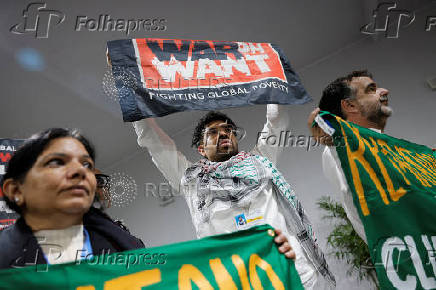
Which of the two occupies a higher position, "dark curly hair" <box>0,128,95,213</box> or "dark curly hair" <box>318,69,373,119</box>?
"dark curly hair" <box>318,69,373,119</box>

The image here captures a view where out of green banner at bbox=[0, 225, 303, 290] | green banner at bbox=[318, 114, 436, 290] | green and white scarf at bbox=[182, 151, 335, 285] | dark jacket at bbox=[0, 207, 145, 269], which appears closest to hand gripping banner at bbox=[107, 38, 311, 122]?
green and white scarf at bbox=[182, 151, 335, 285]

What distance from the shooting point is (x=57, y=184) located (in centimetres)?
97

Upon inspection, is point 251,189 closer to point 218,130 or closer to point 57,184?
point 218,130

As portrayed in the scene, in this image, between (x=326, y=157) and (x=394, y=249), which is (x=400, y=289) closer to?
(x=394, y=249)

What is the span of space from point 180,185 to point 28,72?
6.78 ft

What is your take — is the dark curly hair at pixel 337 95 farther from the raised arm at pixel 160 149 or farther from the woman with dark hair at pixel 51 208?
the woman with dark hair at pixel 51 208

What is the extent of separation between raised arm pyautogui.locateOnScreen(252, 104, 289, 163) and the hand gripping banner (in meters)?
0.09

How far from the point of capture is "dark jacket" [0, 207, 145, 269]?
0.90m

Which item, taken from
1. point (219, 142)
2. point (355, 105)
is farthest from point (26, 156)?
point (355, 105)

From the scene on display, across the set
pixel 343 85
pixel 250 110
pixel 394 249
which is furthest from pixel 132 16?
pixel 394 249

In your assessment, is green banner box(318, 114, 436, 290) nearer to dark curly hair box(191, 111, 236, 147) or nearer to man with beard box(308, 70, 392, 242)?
man with beard box(308, 70, 392, 242)

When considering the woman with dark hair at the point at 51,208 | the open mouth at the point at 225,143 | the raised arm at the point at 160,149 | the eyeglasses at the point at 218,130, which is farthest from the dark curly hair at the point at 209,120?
the woman with dark hair at the point at 51,208

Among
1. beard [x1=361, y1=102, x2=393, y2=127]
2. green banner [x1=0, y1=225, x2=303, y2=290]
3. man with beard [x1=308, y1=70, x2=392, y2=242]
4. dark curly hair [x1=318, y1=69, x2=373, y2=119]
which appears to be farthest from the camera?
dark curly hair [x1=318, y1=69, x2=373, y2=119]

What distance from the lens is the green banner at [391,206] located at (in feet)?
4.44
